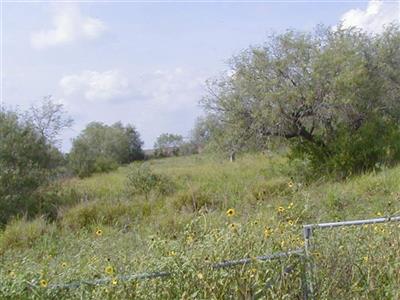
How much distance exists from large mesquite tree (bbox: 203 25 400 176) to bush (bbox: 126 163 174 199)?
2.82 metres

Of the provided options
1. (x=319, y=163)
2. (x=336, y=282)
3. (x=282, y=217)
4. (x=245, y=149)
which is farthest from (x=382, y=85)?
(x=336, y=282)

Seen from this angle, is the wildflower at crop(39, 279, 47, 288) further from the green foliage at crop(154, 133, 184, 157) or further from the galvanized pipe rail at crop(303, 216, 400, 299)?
the green foliage at crop(154, 133, 184, 157)

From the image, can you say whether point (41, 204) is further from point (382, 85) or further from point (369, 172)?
point (382, 85)

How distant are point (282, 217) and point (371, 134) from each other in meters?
10.6

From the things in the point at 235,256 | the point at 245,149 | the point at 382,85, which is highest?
the point at 382,85

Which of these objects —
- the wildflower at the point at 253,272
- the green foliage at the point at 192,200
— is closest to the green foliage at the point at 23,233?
the green foliage at the point at 192,200

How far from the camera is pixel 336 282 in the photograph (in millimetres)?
3111

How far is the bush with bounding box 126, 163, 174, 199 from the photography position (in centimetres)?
1269

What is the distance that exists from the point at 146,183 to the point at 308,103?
5547 millimetres

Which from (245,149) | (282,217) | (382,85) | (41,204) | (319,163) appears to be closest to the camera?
(282,217)

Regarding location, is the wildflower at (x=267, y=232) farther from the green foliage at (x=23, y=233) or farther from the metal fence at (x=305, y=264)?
the green foliage at (x=23, y=233)

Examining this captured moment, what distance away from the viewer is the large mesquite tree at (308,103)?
1347cm

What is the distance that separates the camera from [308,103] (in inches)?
533

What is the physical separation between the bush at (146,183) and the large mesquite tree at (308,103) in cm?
282
